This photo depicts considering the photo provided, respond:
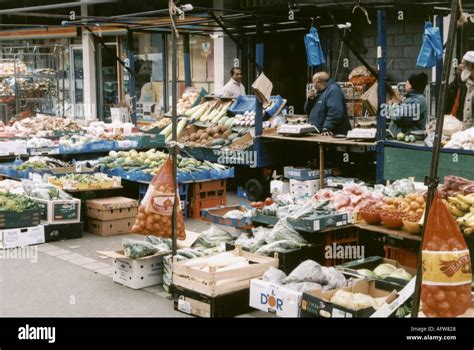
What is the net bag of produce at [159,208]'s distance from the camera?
7266 millimetres

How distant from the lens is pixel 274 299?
21.3 ft

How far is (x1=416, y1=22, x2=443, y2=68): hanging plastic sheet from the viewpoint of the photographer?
1077cm

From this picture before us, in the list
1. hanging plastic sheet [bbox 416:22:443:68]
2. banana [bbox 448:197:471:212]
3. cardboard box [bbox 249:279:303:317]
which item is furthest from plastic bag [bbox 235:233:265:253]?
hanging plastic sheet [bbox 416:22:443:68]

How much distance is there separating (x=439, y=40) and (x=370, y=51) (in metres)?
4.46

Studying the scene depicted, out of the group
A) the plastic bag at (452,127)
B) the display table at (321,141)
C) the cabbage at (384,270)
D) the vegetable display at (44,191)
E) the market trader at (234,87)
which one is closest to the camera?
the cabbage at (384,270)

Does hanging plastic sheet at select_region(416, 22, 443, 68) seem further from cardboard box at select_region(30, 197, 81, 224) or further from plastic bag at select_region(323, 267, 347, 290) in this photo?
cardboard box at select_region(30, 197, 81, 224)

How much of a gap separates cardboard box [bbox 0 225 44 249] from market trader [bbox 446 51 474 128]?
20.7 feet

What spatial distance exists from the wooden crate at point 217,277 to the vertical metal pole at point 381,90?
426cm

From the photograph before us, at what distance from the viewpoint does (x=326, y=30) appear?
15930 millimetres

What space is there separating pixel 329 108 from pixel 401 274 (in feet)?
19.2

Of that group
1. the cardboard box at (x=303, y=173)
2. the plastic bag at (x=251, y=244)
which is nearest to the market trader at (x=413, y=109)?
the cardboard box at (x=303, y=173)

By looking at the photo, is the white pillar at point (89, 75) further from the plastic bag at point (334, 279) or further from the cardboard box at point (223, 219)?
the plastic bag at point (334, 279)

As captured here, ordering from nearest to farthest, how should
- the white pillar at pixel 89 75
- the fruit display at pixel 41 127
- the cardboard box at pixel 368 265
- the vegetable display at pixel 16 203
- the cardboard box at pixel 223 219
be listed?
the cardboard box at pixel 368 265
the cardboard box at pixel 223 219
the vegetable display at pixel 16 203
the fruit display at pixel 41 127
the white pillar at pixel 89 75

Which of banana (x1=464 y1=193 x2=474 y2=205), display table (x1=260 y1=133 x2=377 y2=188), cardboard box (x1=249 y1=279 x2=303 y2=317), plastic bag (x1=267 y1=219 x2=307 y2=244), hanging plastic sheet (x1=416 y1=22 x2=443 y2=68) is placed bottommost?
cardboard box (x1=249 y1=279 x2=303 y2=317)
